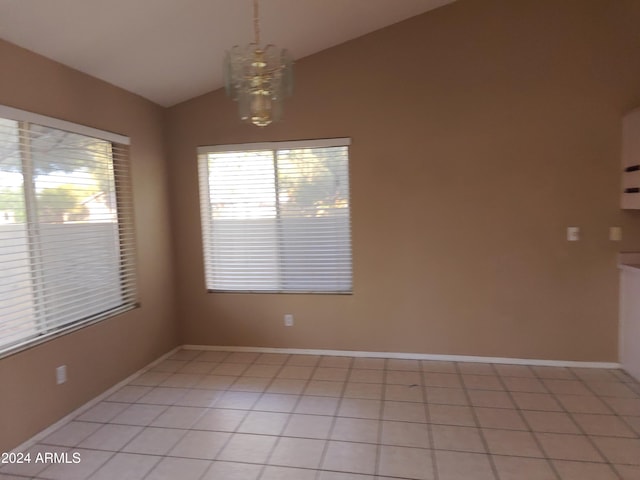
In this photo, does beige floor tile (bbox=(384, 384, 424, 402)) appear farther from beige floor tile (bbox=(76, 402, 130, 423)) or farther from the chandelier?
the chandelier

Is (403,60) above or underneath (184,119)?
above

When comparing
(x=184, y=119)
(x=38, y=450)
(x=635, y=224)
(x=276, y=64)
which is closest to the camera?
(x=276, y=64)

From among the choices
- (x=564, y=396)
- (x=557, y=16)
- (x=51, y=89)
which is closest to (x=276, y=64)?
(x=51, y=89)

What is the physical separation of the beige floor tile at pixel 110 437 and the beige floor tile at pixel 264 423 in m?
0.69

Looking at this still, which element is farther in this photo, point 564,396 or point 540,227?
point 540,227

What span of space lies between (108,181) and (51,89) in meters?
0.82

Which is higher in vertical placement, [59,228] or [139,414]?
[59,228]

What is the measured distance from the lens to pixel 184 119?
418 cm

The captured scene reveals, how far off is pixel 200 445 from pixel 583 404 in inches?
101

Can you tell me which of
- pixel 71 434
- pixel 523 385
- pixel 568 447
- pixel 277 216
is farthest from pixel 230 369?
pixel 568 447

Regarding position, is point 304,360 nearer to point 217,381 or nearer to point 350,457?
point 217,381

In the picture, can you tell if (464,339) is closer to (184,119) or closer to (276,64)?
(276,64)

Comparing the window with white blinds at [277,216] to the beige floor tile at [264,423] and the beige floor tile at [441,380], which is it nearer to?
the beige floor tile at [441,380]

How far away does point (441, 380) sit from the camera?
136 inches
